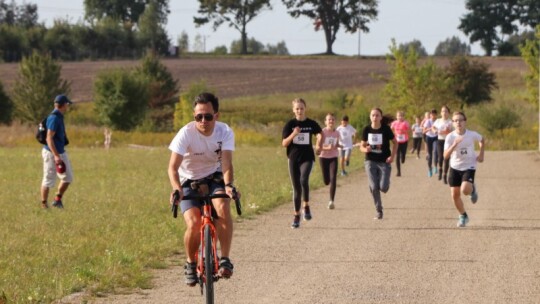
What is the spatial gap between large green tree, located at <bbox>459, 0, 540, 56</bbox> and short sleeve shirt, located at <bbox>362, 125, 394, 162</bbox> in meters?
128

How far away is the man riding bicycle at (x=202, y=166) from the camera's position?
32.4ft

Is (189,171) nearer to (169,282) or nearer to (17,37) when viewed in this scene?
(169,282)

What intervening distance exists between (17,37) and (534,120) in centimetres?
6530

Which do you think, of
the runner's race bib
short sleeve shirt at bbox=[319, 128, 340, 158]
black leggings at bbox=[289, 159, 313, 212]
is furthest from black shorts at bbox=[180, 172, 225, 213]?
short sleeve shirt at bbox=[319, 128, 340, 158]

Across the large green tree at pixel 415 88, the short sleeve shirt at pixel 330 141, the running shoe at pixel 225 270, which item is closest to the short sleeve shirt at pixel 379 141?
the short sleeve shirt at pixel 330 141

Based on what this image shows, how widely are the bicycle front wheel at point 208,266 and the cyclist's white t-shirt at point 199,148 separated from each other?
2.48ft

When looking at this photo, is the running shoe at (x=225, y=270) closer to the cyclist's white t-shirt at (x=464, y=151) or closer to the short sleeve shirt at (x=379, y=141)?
the cyclist's white t-shirt at (x=464, y=151)

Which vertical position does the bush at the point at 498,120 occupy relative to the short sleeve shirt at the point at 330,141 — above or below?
below

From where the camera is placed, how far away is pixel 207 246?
940 centimetres

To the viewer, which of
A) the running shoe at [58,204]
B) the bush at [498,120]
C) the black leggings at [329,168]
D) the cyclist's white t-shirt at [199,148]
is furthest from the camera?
the bush at [498,120]

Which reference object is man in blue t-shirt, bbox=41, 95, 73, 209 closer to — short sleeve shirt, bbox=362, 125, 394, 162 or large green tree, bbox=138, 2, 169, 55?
short sleeve shirt, bbox=362, 125, 394, 162

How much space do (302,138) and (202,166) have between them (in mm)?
7307

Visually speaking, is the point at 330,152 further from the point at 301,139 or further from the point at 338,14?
the point at 338,14

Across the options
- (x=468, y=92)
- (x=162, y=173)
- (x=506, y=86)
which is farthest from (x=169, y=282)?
(x=506, y=86)
